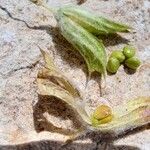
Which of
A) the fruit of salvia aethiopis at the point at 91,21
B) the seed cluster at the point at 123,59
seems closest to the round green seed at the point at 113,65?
the seed cluster at the point at 123,59

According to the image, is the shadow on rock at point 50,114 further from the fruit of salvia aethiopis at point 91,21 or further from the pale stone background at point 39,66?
the fruit of salvia aethiopis at point 91,21

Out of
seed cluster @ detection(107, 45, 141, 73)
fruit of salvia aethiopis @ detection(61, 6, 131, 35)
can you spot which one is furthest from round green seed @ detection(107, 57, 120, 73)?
fruit of salvia aethiopis @ detection(61, 6, 131, 35)

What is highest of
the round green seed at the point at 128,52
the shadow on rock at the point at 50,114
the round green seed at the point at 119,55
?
the round green seed at the point at 128,52

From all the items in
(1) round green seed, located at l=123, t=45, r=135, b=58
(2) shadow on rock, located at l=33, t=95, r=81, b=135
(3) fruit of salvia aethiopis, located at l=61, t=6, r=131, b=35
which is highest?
(3) fruit of salvia aethiopis, located at l=61, t=6, r=131, b=35

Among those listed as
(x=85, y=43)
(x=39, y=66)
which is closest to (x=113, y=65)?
(x=85, y=43)

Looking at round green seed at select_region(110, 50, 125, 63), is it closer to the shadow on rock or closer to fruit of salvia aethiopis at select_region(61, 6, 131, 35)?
fruit of salvia aethiopis at select_region(61, 6, 131, 35)

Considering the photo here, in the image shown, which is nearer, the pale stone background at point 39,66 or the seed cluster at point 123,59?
the pale stone background at point 39,66
